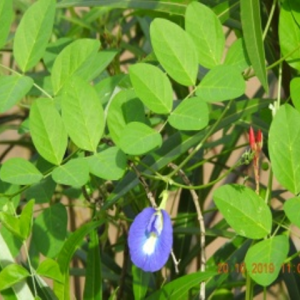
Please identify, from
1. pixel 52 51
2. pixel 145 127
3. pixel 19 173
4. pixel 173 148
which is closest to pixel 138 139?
pixel 145 127

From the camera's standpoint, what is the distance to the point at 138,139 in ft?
2.55

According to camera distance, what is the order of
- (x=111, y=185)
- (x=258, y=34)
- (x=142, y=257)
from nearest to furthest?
1. (x=142, y=257)
2. (x=258, y=34)
3. (x=111, y=185)

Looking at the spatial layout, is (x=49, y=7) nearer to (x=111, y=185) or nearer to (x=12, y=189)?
(x=12, y=189)

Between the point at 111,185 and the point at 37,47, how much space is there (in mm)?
370

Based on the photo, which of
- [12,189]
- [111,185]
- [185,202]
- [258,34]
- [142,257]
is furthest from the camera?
[185,202]

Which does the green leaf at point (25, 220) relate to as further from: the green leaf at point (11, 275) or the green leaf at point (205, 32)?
the green leaf at point (205, 32)

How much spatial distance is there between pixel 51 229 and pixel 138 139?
191mm

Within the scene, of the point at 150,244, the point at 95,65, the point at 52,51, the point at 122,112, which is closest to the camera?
the point at 150,244

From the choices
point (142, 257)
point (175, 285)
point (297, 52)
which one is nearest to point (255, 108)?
point (297, 52)

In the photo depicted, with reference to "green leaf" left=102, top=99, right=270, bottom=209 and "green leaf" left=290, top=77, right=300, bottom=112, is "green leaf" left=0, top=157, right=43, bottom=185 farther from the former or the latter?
"green leaf" left=290, top=77, right=300, bottom=112

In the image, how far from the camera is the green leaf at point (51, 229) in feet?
3.01

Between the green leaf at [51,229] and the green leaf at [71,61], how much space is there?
127 mm

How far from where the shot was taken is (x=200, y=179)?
1398 millimetres

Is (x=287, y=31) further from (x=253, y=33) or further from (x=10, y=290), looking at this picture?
(x=10, y=290)
